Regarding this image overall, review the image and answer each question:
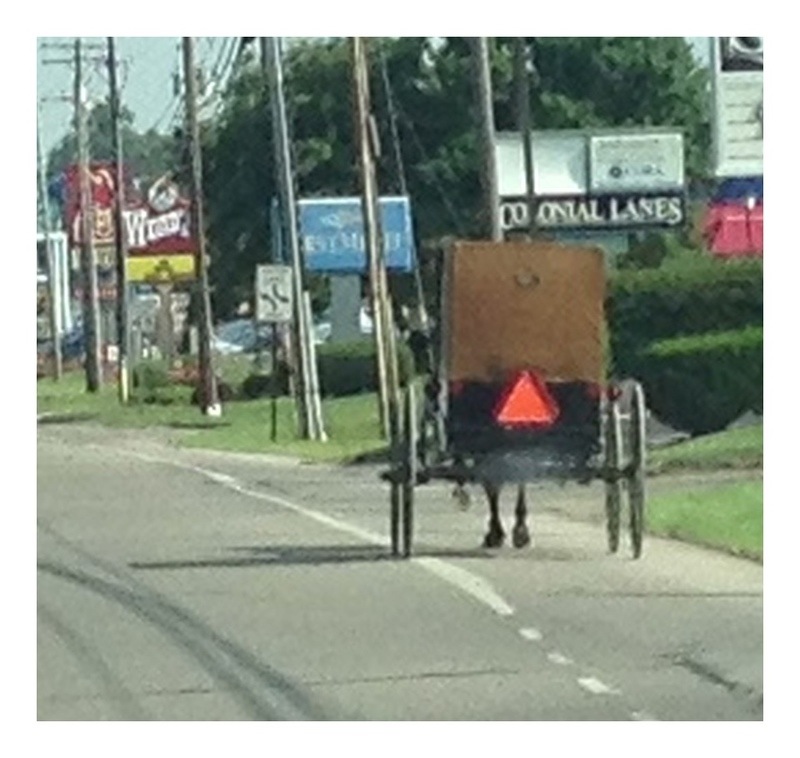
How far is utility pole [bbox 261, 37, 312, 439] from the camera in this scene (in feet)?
153

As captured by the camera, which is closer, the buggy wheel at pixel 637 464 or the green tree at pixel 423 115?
the buggy wheel at pixel 637 464

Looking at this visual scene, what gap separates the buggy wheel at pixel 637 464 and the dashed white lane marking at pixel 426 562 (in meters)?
1.25

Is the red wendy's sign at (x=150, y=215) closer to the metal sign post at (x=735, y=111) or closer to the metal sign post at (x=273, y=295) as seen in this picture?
the metal sign post at (x=735, y=111)

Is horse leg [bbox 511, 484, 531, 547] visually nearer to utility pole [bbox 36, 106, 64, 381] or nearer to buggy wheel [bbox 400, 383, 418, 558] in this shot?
buggy wheel [bbox 400, 383, 418, 558]

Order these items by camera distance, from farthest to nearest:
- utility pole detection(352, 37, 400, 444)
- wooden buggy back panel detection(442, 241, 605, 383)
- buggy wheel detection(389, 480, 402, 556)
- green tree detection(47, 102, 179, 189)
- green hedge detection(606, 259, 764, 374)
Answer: green tree detection(47, 102, 179, 189) < utility pole detection(352, 37, 400, 444) < green hedge detection(606, 259, 764, 374) < buggy wheel detection(389, 480, 402, 556) < wooden buggy back panel detection(442, 241, 605, 383)

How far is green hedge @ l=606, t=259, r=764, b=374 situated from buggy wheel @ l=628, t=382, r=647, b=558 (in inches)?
699

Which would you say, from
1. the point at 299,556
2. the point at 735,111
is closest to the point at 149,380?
the point at 735,111

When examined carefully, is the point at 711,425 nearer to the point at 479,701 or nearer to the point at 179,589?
the point at 179,589

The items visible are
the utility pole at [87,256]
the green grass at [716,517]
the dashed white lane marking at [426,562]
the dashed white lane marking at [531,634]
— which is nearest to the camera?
the dashed white lane marking at [531,634]

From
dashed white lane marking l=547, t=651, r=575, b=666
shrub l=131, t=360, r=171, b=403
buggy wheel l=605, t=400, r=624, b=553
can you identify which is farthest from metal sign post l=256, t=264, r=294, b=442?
dashed white lane marking l=547, t=651, r=575, b=666

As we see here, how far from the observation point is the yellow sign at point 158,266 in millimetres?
79812

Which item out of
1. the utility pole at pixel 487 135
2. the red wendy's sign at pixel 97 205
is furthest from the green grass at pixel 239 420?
the red wendy's sign at pixel 97 205
